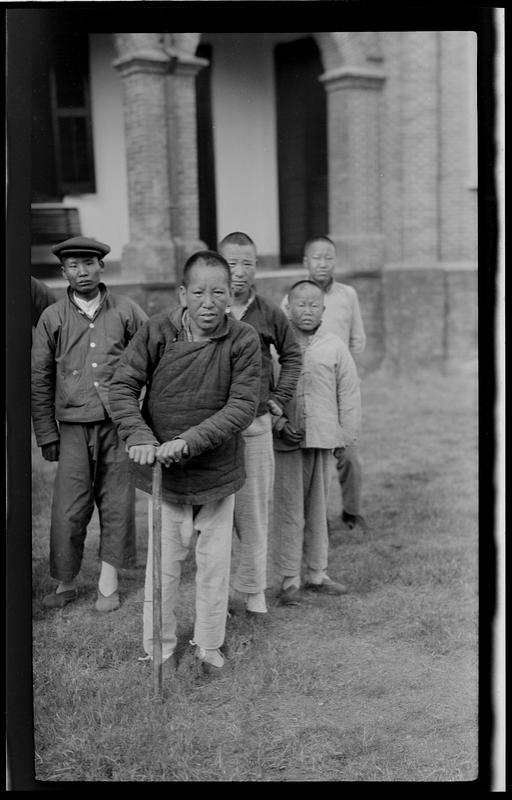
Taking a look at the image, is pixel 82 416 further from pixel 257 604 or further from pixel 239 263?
pixel 257 604

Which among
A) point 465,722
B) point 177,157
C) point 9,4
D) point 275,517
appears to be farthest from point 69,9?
point 177,157

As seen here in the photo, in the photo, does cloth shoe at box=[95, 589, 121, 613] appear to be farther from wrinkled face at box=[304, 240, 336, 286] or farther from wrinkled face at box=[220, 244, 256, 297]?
wrinkled face at box=[304, 240, 336, 286]

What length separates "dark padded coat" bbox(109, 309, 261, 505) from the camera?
3.49 meters

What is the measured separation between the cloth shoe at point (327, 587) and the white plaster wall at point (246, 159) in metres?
4.07

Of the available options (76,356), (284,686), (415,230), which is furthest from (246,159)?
(284,686)

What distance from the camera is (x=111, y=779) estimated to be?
10.8ft

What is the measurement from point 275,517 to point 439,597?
0.94 meters

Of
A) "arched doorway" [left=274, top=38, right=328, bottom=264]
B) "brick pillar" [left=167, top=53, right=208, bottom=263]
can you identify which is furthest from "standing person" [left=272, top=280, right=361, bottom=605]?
"arched doorway" [left=274, top=38, right=328, bottom=264]

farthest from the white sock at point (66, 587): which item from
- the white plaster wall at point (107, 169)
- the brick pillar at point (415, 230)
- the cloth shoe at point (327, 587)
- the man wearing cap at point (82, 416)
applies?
the brick pillar at point (415, 230)

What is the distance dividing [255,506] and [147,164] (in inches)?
207

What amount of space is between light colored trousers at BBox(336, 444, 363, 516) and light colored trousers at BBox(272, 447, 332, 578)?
0.97 metres
